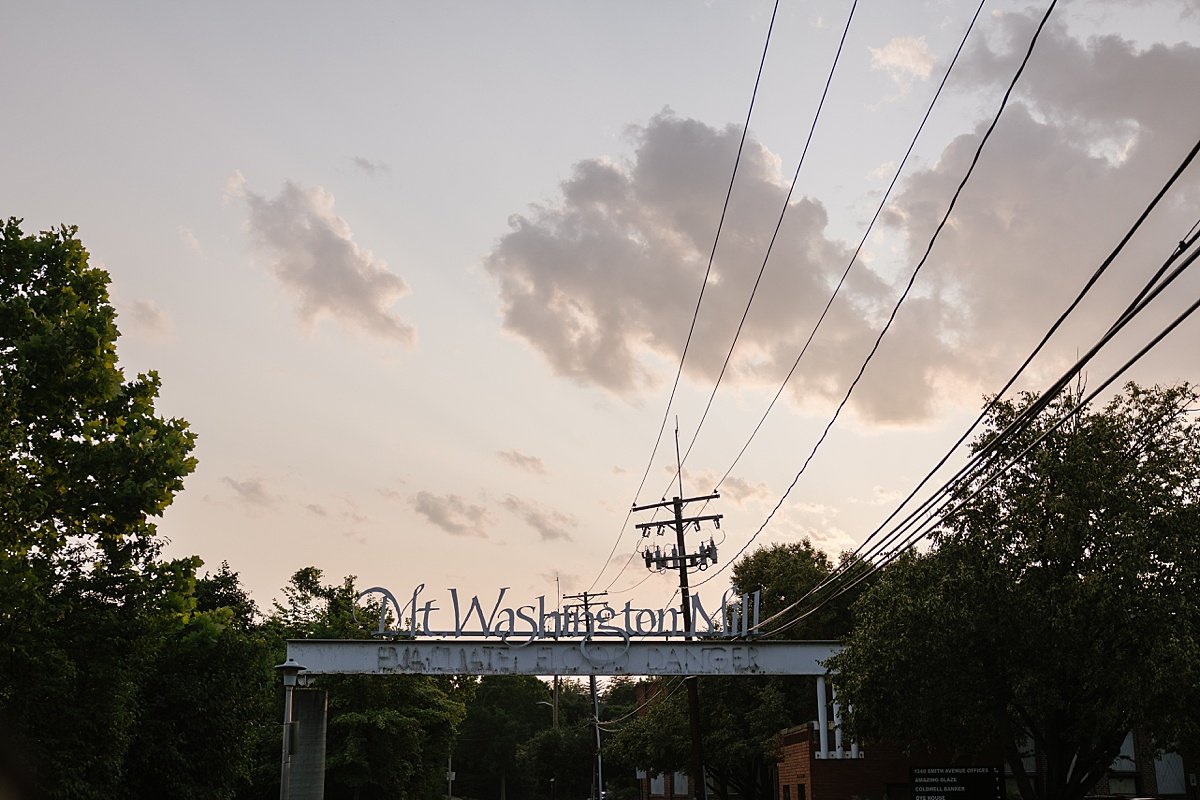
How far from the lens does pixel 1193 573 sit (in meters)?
25.5

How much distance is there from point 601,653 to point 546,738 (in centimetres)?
6530

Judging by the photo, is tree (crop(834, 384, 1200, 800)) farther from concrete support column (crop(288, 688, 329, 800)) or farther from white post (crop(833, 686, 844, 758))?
concrete support column (crop(288, 688, 329, 800))

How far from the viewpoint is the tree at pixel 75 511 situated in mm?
20453

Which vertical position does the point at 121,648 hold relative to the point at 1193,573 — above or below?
below

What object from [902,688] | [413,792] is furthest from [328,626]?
[902,688]

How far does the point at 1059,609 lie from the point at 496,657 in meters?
17.2

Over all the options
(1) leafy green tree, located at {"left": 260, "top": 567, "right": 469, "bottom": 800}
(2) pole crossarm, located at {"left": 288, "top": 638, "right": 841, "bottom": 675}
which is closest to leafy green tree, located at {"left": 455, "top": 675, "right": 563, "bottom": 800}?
(1) leafy green tree, located at {"left": 260, "top": 567, "right": 469, "bottom": 800}

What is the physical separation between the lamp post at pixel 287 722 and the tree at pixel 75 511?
6.92 m

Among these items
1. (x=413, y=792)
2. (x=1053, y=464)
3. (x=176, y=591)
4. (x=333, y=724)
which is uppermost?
(x=1053, y=464)

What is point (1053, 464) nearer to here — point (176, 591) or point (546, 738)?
point (176, 591)

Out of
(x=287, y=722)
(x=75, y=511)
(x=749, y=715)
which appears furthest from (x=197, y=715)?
(x=749, y=715)

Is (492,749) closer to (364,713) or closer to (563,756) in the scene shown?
(563,756)

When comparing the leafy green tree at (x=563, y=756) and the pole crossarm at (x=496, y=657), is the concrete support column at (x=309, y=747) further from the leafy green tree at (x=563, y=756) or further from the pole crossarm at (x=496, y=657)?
the leafy green tree at (x=563, y=756)

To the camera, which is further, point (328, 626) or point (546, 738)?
point (546, 738)
